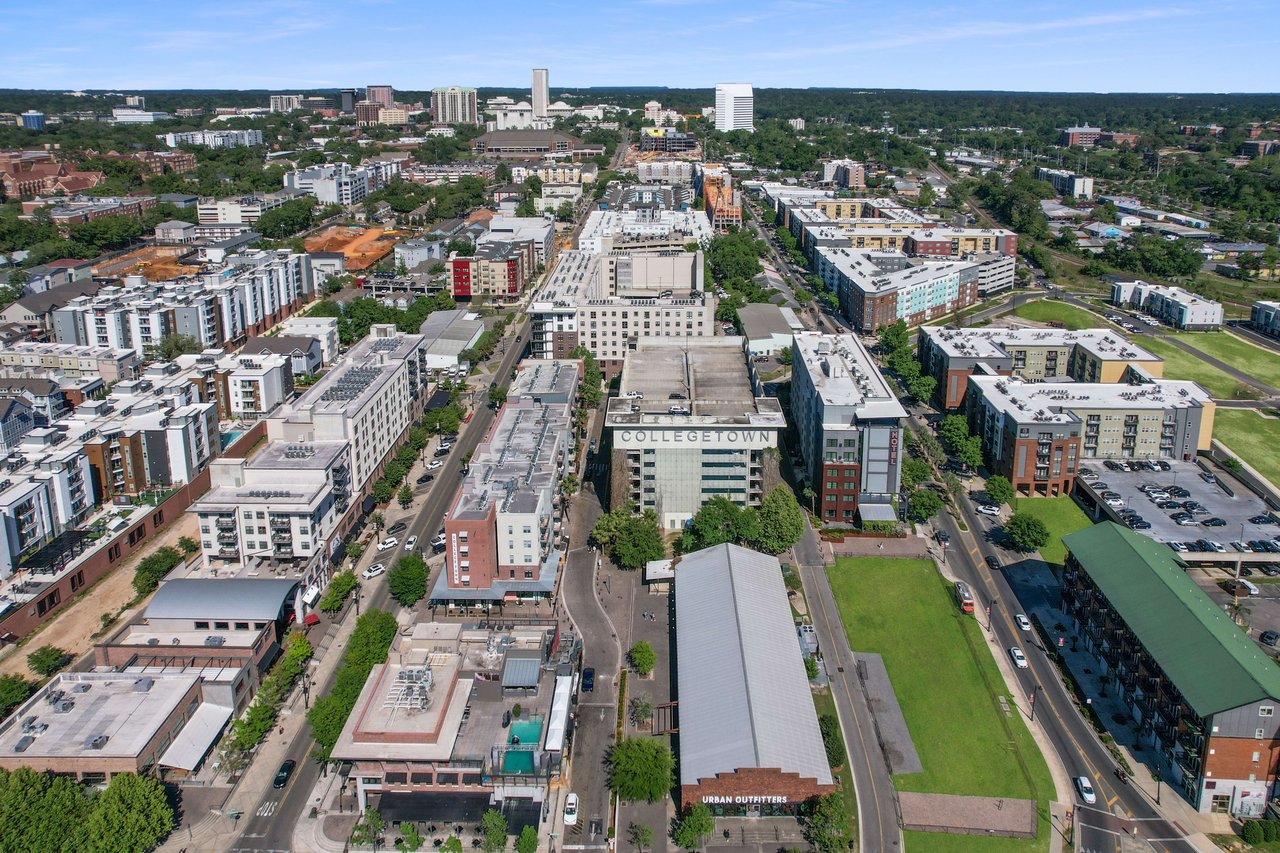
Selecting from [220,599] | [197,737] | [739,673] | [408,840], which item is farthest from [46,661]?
[739,673]

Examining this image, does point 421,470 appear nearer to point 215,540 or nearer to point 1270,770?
point 215,540

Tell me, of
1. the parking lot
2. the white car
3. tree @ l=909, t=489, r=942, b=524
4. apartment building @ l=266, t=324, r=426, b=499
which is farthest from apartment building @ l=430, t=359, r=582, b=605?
the parking lot

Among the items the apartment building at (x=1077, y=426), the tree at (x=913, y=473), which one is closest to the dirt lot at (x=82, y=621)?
the tree at (x=913, y=473)

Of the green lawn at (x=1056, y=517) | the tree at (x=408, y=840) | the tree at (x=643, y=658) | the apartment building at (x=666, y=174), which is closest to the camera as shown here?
the tree at (x=408, y=840)

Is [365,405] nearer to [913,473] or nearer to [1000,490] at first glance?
[913,473]

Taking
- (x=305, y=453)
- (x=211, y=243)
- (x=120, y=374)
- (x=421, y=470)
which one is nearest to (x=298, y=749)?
(x=305, y=453)

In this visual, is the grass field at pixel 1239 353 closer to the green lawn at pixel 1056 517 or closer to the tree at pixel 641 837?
the green lawn at pixel 1056 517
